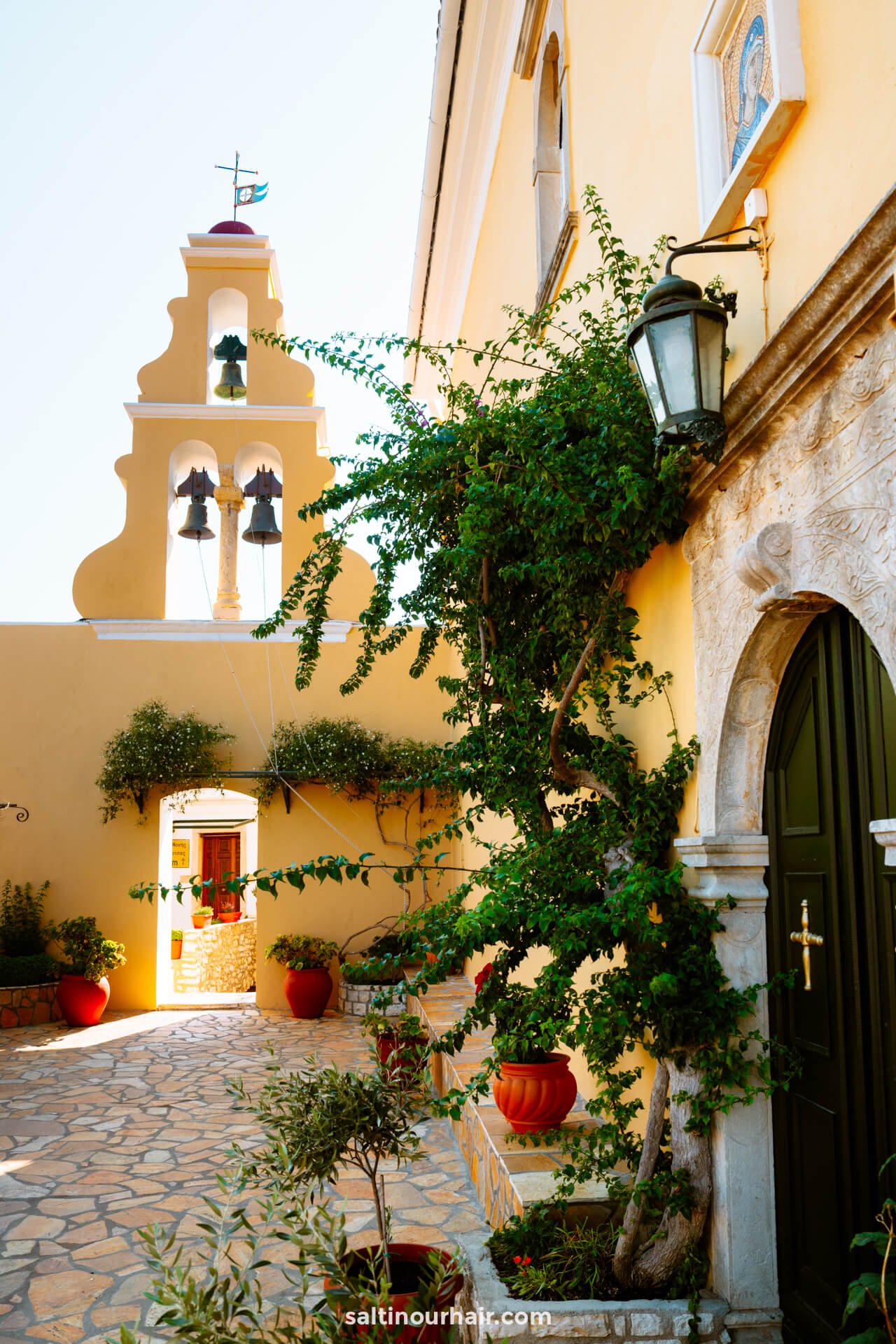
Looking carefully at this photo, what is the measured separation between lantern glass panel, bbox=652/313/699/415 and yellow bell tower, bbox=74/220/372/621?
8.03 metres

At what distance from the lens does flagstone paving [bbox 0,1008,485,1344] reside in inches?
157


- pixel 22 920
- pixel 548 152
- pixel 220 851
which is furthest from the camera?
pixel 220 851

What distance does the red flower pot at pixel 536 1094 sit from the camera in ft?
14.0

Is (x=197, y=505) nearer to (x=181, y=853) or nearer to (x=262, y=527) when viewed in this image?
(x=262, y=527)

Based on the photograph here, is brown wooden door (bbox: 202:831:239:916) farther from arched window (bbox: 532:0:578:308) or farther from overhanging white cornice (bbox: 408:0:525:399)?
arched window (bbox: 532:0:578:308)

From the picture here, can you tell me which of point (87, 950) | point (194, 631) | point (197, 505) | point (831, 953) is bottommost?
point (87, 950)

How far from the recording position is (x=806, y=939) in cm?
279

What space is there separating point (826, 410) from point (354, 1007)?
8872mm

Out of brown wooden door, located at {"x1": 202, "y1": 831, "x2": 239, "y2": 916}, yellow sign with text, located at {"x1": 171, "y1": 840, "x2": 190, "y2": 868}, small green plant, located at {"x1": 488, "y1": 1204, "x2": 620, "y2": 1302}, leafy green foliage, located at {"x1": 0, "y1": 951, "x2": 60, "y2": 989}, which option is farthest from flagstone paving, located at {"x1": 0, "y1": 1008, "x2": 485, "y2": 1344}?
brown wooden door, located at {"x1": 202, "y1": 831, "x2": 239, "y2": 916}

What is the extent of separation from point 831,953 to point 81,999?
344 inches

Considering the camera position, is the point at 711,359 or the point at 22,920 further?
the point at 22,920

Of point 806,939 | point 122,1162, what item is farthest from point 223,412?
point 806,939

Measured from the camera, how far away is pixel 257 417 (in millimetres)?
10820

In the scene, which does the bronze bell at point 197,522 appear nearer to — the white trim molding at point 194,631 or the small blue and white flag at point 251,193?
the white trim molding at point 194,631
